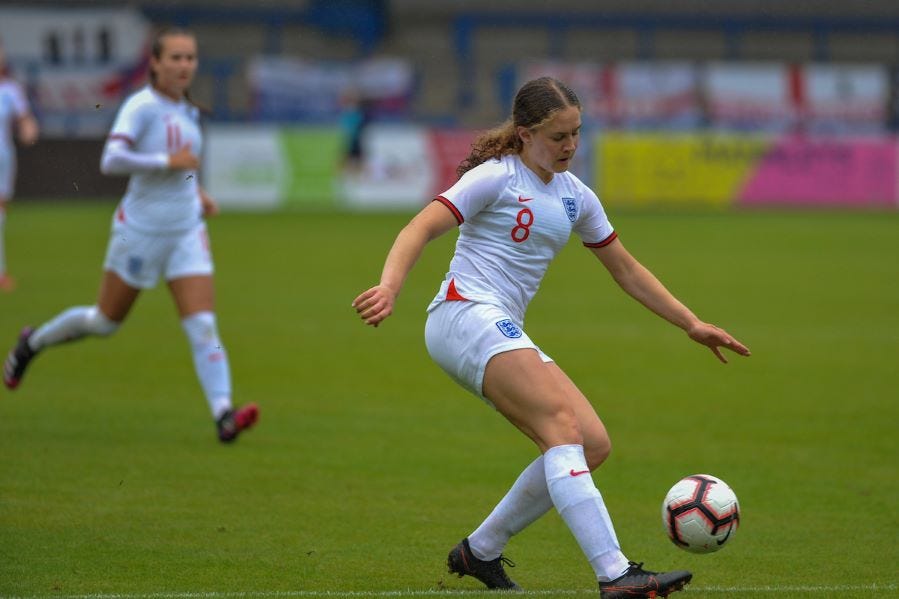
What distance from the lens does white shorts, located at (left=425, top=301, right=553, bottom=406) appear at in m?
5.62

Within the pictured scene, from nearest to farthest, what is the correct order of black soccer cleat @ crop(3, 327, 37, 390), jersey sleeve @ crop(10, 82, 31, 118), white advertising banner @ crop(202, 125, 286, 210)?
black soccer cleat @ crop(3, 327, 37, 390) → jersey sleeve @ crop(10, 82, 31, 118) → white advertising banner @ crop(202, 125, 286, 210)

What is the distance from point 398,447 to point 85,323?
7.39 ft

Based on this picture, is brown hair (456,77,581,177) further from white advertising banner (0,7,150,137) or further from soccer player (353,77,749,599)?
white advertising banner (0,7,150,137)

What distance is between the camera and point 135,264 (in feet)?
30.4

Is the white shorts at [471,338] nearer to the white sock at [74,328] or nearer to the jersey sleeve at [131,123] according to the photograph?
the jersey sleeve at [131,123]

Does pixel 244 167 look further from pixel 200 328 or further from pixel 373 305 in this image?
pixel 373 305

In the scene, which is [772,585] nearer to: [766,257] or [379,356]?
[379,356]

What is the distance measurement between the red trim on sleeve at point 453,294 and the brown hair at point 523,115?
461 millimetres

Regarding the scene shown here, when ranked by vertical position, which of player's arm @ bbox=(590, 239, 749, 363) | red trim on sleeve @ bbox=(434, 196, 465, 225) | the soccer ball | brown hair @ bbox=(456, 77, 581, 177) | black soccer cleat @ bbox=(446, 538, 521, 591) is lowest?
black soccer cleat @ bbox=(446, 538, 521, 591)

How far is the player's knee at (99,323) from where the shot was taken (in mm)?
9414

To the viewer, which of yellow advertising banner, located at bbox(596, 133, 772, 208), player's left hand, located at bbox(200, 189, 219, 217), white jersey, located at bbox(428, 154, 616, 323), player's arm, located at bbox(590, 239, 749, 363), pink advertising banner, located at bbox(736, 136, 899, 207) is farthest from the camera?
pink advertising banner, located at bbox(736, 136, 899, 207)

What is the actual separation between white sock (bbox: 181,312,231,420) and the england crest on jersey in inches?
155

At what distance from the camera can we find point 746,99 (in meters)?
40.6

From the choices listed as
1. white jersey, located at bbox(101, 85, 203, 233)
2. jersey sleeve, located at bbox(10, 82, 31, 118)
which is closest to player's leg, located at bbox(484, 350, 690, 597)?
white jersey, located at bbox(101, 85, 203, 233)
